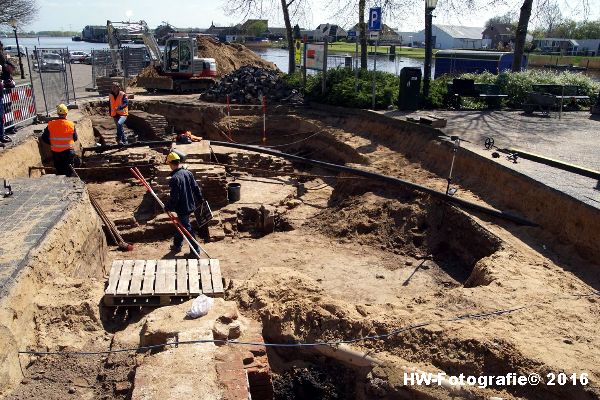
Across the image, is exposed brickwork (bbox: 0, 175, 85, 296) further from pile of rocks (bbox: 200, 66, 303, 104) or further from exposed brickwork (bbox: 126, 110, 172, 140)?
pile of rocks (bbox: 200, 66, 303, 104)

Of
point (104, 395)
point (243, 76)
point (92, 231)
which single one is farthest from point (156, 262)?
point (243, 76)

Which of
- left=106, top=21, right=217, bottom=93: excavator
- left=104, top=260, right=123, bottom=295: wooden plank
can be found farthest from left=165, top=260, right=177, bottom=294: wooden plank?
left=106, top=21, right=217, bottom=93: excavator

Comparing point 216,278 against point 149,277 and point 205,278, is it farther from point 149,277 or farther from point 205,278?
point 149,277

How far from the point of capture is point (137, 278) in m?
6.86

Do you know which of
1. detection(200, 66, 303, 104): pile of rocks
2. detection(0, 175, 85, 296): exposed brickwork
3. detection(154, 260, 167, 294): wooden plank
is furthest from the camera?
detection(200, 66, 303, 104): pile of rocks

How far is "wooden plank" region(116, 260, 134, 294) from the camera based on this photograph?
6.56 metres

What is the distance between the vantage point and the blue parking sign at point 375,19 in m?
14.0

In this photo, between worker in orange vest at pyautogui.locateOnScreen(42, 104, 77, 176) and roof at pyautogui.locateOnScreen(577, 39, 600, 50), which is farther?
roof at pyautogui.locateOnScreen(577, 39, 600, 50)

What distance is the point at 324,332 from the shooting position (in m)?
6.29

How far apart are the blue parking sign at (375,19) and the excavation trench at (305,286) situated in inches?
128

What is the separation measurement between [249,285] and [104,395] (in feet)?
8.27

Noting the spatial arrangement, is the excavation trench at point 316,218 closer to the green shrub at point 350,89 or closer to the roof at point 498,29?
the green shrub at point 350,89

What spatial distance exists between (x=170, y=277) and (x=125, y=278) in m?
0.60

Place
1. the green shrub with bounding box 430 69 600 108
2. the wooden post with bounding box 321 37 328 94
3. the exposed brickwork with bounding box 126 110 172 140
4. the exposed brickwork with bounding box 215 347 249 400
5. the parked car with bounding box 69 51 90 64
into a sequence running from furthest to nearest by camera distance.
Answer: the parked car with bounding box 69 51 90 64 < the wooden post with bounding box 321 37 328 94 < the green shrub with bounding box 430 69 600 108 < the exposed brickwork with bounding box 126 110 172 140 < the exposed brickwork with bounding box 215 347 249 400
